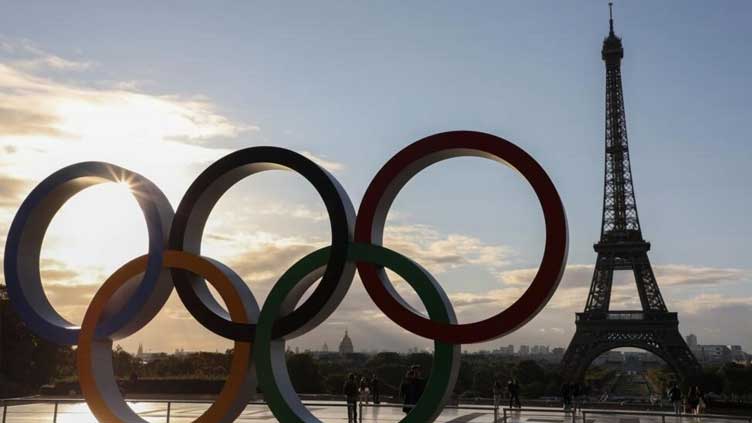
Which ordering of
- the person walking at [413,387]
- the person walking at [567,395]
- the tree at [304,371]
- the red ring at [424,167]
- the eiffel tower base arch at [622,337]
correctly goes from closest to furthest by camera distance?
the red ring at [424,167] < the person walking at [413,387] < the person walking at [567,395] < the tree at [304,371] < the eiffel tower base arch at [622,337]

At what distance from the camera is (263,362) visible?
605 inches

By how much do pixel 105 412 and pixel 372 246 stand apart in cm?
645

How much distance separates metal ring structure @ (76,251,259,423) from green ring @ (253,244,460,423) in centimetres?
50

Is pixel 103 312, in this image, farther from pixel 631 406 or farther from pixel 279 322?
pixel 631 406

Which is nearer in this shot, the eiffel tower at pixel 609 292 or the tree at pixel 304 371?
the tree at pixel 304 371

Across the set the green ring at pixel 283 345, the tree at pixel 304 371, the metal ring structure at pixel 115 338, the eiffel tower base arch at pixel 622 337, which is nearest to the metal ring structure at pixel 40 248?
the metal ring structure at pixel 115 338

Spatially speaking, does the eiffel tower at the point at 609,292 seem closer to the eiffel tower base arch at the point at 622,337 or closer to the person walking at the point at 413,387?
the eiffel tower base arch at the point at 622,337

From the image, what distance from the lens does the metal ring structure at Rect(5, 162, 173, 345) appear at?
16.5 m

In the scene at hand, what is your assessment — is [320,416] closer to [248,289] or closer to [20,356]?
[248,289]

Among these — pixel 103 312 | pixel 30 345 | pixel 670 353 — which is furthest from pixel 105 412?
pixel 670 353

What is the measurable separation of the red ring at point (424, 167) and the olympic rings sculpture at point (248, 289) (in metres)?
0.02

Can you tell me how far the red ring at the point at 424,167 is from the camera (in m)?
13.9

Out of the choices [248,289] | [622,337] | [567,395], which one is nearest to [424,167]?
[248,289]

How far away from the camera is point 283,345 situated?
622 inches
